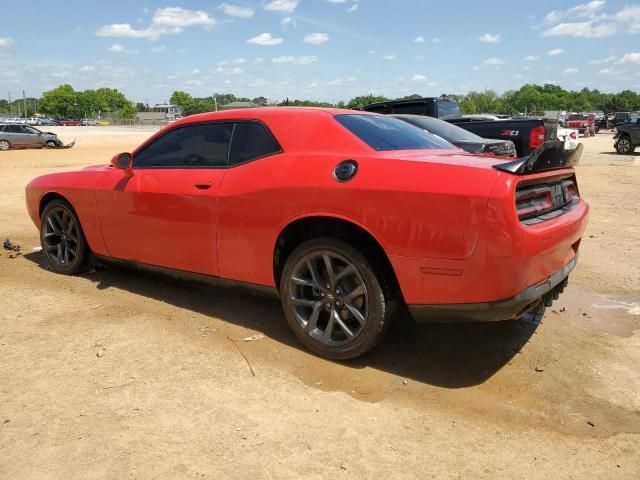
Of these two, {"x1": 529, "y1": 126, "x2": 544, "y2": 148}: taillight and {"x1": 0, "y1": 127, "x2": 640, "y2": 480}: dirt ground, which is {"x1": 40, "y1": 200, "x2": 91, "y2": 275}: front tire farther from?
{"x1": 529, "y1": 126, "x2": 544, "y2": 148}: taillight

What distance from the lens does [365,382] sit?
3.17 meters

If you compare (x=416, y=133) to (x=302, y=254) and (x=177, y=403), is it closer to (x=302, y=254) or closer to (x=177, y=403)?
(x=302, y=254)

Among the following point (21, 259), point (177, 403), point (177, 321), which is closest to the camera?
point (177, 403)

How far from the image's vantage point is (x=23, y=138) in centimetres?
2730

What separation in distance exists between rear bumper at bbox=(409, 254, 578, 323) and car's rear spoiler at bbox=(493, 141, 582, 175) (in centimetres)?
63

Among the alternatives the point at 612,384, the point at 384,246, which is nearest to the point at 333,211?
the point at 384,246

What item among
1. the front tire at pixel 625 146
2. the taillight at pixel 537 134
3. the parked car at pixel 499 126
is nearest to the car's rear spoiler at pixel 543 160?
the parked car at pixel 499 126

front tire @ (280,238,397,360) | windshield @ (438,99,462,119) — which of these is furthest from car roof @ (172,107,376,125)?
windshield @ (438,99,462,119)

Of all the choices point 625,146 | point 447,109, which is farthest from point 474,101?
point 447,109

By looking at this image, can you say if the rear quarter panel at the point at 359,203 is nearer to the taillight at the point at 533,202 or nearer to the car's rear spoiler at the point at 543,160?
the car's rear spoiler at the point at 543,160

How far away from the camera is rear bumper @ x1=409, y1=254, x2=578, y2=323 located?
2830mm

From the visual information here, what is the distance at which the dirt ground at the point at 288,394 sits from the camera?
2432 millimetres

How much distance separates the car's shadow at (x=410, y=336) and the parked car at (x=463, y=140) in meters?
A: 3.79

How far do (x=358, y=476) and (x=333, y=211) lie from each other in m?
1.46
